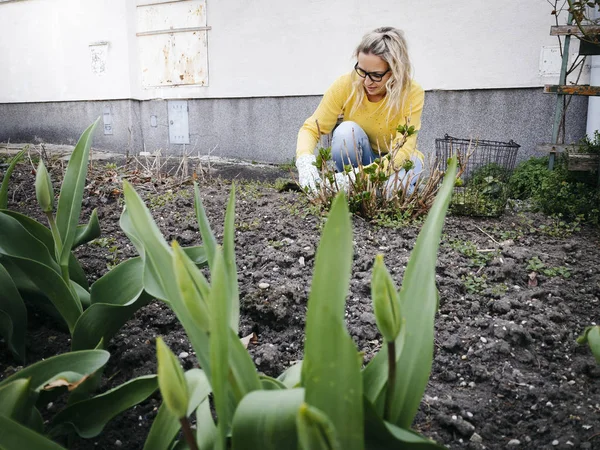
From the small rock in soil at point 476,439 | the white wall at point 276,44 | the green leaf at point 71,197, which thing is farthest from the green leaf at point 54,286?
the white wall at point 276,44

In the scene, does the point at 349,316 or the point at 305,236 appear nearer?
the point at 349,316

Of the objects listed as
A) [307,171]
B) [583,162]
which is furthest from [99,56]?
[583,162]

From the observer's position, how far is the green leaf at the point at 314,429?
0.50 metres

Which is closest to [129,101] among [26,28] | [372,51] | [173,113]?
[173,113]

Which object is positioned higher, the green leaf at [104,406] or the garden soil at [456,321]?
the green leaf at [104,406]

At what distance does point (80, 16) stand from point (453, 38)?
6668 millimetres

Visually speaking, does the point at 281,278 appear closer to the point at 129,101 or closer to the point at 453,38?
the point at 453,38

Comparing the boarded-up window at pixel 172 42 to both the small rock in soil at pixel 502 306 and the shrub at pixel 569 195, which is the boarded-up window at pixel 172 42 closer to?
the shrub at pixel 569 195

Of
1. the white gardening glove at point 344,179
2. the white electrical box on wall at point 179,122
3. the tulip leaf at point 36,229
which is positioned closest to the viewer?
the tulip leaf at point 36,229

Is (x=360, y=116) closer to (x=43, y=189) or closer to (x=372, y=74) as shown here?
(x=372, y=74)

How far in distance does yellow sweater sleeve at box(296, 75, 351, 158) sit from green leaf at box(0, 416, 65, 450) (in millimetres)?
3185

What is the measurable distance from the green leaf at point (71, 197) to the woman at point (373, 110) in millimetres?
2031

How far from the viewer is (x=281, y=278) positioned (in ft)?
Result: 7.32

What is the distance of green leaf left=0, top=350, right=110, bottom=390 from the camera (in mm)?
958
